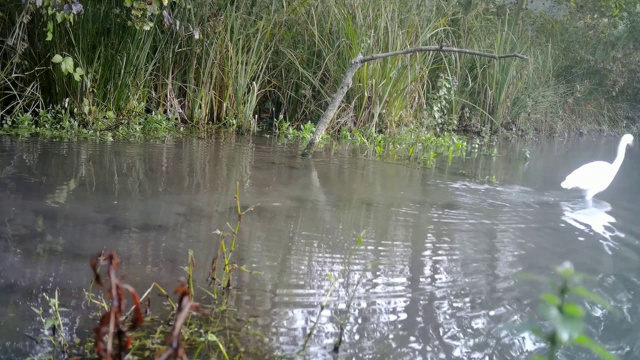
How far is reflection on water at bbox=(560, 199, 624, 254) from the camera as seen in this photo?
3678mm

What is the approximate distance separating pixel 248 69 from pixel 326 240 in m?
4.10

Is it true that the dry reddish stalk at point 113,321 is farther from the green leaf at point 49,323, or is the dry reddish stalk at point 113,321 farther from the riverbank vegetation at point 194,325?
the green leaf at point 49,323

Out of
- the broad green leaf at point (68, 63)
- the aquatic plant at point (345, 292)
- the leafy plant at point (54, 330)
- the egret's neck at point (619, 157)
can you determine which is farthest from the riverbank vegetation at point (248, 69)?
the leafy plant at point (54, 330)

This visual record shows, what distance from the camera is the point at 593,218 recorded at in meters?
4.10

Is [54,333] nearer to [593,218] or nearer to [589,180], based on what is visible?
[593,218]

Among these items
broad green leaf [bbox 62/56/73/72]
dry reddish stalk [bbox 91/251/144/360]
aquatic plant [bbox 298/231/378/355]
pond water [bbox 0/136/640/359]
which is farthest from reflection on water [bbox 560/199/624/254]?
broad green leaf [bbox 62/56/73/72]

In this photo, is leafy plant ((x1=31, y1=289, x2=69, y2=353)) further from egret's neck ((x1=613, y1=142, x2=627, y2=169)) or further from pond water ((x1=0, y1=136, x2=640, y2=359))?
egret's neck ((x1=613, y1=142, x2=627, y2=169))

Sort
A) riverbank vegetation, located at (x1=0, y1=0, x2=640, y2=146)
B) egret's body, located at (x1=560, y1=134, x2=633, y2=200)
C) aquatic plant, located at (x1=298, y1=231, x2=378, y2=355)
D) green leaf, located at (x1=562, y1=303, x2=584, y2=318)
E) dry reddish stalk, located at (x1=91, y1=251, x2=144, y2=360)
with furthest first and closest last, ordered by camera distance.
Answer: riverbank vegetation, located at (x1=0, y1=0, x2=640, y2=146), egret's body, located at (x1=560, y1=134, x2=633, y2=200), aquatic plant, located at (x1=298, y1=231, x2=378, y2=355), dry reddish stalk, located at (x1=91, y1=251, x2=144, y2=360), green leaf, located at (x1=562, y1=303, x2=584, y2=318)

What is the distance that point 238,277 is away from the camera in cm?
251

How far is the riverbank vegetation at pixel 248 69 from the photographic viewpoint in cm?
590

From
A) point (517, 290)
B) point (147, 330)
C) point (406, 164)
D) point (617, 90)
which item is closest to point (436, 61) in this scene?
point (406, 164)

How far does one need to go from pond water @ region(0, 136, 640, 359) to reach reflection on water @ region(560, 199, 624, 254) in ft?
0.07

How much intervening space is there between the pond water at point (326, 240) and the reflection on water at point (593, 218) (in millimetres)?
22

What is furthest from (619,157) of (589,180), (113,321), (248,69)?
(113,321)
